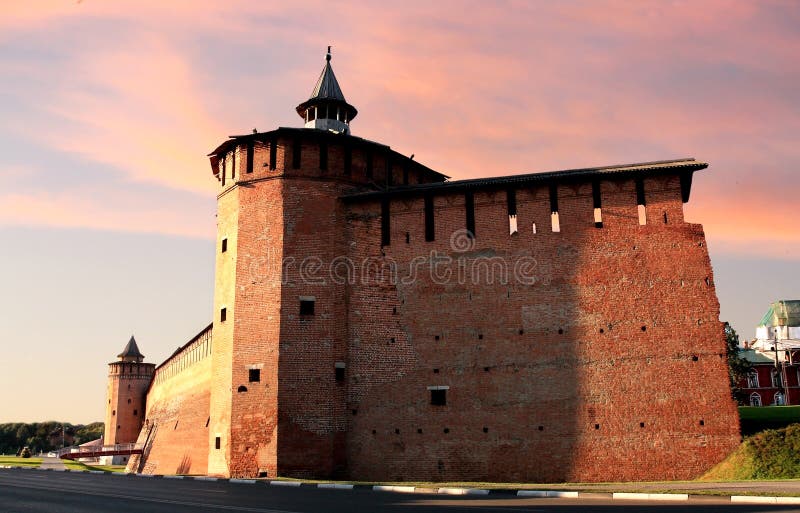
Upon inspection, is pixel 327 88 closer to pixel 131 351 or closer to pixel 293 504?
pixel 293 504

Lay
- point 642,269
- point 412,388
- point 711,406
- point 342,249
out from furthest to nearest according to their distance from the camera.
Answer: point 342,249 < point 412,388 < point 642,269 < point 711,406

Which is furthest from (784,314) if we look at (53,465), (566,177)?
(53,465)

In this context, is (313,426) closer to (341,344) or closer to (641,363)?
(341,344)

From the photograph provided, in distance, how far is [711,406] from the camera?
19.9 meters

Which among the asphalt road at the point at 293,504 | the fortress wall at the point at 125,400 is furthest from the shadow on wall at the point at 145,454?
the asphalt road at the point at 293,504

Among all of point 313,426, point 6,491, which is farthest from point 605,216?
point 6,491

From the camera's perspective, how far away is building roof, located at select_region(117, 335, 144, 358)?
72062 mm

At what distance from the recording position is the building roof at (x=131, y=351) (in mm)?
72062

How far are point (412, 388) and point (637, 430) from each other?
24.0ft

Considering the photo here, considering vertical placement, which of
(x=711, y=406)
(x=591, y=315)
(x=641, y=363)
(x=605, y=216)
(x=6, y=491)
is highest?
(x=605, y=216)

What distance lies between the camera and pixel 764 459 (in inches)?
723

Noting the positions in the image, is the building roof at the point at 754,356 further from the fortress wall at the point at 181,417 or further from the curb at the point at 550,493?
the curb at the point at 550,493

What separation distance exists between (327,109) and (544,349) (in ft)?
53.9

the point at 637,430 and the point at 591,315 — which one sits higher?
the point at 591,315
